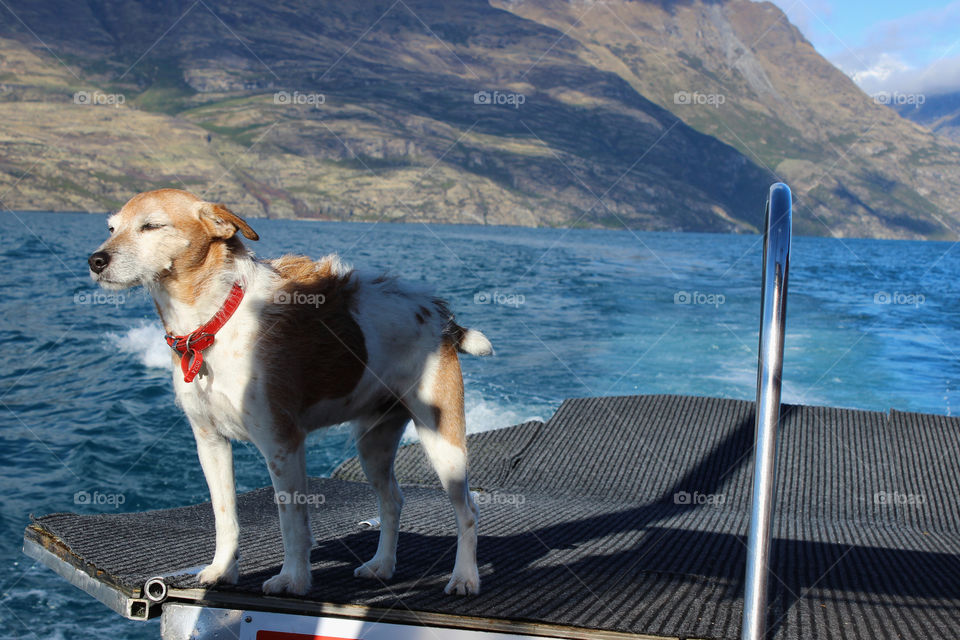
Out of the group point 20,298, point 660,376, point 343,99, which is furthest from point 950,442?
point 343,99

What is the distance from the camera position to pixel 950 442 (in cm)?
667

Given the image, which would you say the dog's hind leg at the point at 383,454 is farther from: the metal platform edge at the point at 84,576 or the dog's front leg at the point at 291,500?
the metal platform edge at the point at 84,576

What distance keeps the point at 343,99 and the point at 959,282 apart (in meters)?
152

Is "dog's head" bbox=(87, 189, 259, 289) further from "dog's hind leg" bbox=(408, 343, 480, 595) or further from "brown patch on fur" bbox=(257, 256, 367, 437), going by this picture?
"dog's hind leg" bbox=(408, 343, 480, 595)

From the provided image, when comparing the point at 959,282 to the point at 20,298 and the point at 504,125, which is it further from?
the point at 504,125

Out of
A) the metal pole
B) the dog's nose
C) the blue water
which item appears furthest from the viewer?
the blue water

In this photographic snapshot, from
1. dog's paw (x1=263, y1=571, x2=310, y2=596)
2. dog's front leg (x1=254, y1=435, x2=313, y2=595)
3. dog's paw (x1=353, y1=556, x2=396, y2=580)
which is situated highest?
dog's front leg (x1=254, y1=435, x2=313, y2=595)

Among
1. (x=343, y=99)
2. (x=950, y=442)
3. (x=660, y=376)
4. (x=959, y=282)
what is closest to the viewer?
(x=950, y=442)

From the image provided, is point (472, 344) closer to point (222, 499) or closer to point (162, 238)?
point (222, 499)

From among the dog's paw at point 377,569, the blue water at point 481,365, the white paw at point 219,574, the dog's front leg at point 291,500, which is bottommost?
the white paw at point 219,574

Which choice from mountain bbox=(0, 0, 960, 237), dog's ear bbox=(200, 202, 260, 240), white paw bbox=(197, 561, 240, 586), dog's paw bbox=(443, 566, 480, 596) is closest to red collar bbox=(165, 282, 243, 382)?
dog's ear bbox=(200, 202, 260, 240)

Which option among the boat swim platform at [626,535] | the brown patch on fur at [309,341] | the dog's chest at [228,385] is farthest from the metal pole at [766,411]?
the dog's chest at [228,385]

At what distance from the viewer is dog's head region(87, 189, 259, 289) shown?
301 cm

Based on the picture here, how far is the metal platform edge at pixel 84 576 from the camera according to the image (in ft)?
9.74
